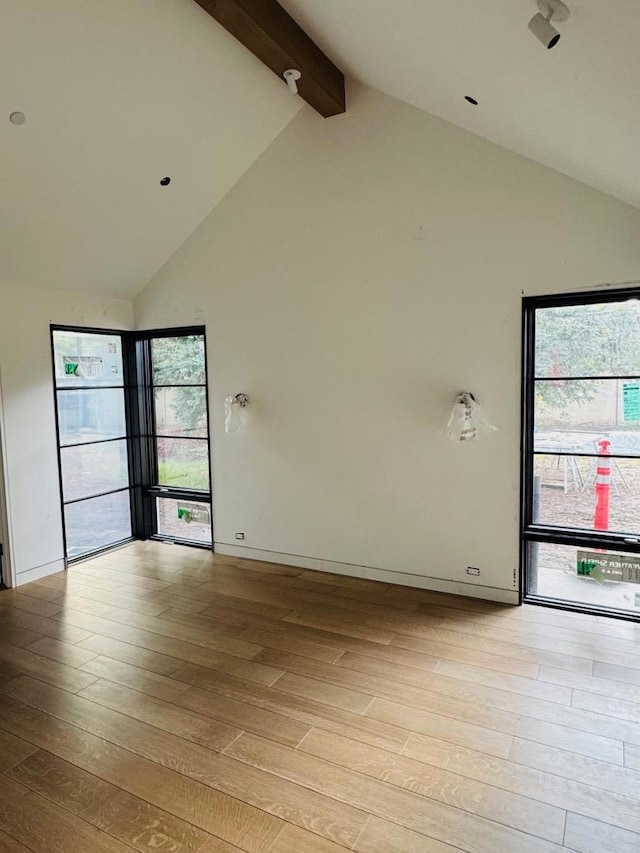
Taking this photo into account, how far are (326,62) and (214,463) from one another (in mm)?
3161

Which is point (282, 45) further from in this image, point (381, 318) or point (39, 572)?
point (39, 572)

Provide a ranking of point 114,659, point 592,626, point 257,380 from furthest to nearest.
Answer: point 257,380, point 592,626, point 114,659

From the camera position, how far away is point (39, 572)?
4.32m

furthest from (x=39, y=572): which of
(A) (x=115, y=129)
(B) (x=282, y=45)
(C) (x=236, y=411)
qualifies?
(B) (x=282, y=45)

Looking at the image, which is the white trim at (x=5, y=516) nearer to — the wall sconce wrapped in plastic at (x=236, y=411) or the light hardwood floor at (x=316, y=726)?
the light hardwood floor at (x=316, y=726)

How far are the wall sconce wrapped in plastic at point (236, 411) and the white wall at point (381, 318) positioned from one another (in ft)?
0.32

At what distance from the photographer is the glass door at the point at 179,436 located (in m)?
4.85

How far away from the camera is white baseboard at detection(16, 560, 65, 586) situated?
4.18m

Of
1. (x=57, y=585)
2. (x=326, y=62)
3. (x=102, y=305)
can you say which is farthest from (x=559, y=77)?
(x=57, y=585)

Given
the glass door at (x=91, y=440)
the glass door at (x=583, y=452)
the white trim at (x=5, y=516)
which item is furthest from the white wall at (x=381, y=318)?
the white trim at (x=5, y=516)

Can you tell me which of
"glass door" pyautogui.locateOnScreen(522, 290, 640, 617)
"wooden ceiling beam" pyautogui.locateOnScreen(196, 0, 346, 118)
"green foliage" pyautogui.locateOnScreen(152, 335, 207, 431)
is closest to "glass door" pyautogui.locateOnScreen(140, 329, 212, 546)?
"green foliage" pyautogui.locateOnScreen(152, 335, 207, 431)

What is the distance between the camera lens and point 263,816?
191cm

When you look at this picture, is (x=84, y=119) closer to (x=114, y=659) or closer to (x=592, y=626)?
(x=114, y=659)

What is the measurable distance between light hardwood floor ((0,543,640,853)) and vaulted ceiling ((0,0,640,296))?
8.26 ft
